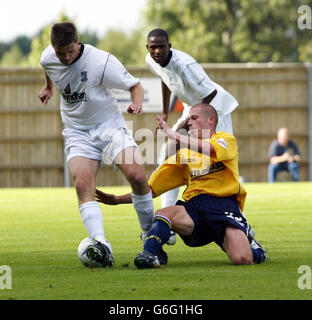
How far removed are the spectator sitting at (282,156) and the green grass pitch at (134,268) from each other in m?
12.0

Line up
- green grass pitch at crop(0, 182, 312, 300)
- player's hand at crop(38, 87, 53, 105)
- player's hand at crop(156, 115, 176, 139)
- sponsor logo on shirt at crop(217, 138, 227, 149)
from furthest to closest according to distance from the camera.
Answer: player's hand at crop(38, 87, 53, 105) < sponsor logo on shirt at crop(217, 138, 227, 149) < player's hand at crop(156, 115, 176, 139) < green grass pitch at crop(0, 182, 312, 300)

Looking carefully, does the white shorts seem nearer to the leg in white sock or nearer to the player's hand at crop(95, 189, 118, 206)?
the player's hand at crop(95, 189, 118, 206)

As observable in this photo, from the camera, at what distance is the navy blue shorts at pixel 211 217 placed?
7031 millimetres

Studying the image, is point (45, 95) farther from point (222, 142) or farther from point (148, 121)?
point (148, 121)

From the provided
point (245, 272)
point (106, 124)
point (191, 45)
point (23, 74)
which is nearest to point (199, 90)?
point (106, 124)

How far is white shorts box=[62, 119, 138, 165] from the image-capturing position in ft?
24.1

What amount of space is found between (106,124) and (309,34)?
142ft

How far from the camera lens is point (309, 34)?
49.3 m

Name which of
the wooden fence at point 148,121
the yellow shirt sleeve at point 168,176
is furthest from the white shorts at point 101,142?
the wooden fence at point 148,121

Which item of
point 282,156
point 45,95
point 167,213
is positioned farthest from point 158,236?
point 282,156

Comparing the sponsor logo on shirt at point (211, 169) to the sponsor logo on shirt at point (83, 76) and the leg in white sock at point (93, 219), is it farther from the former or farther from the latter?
the sponsor logo on shirt at point (83, 76)

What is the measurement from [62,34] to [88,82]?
58 centimetres

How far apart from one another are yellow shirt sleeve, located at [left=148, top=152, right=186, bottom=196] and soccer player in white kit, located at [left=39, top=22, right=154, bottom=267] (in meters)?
0.24

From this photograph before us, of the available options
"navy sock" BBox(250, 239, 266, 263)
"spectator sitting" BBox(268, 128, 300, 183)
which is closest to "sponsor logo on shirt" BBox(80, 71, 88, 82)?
"navy sock" BBox(250, 239, 266, 263)
